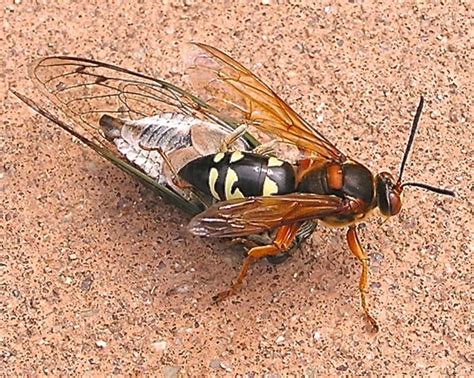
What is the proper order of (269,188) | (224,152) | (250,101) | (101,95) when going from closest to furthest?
1. (269,188)
2. (224,152)
3. (250,101)
4. (101,95)

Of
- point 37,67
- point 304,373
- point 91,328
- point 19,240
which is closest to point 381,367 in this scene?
point 304,373

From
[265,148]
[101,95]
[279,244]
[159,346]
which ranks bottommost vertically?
[159,346]

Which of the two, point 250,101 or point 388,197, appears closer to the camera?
point 388,197

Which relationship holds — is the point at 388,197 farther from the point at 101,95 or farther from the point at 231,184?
the point at 101,95

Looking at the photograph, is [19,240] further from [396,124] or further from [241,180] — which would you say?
[396,124]

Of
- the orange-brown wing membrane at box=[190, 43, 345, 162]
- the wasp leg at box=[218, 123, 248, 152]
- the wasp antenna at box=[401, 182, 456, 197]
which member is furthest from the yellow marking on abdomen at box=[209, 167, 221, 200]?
the wasp antenna at box=[401, 182, 456, 197]

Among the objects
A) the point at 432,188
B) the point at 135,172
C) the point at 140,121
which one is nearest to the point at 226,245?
the point at 135,172

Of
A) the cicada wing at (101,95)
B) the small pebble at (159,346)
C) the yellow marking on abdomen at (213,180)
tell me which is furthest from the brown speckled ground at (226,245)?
the yellow marking on abdomen at (213,180)
